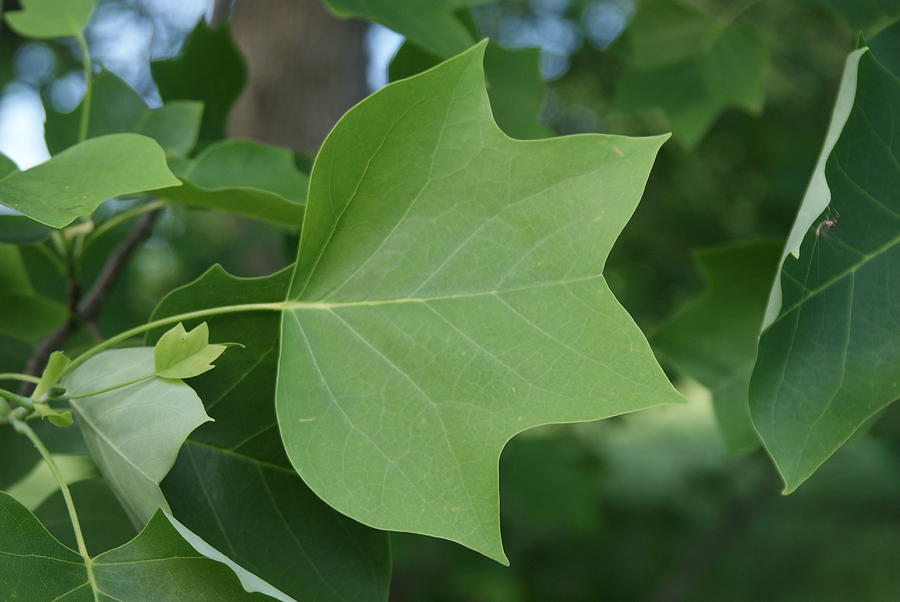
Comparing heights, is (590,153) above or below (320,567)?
above

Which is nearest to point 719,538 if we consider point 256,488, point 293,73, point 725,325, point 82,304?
point 725,325

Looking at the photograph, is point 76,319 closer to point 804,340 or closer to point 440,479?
point 440,479

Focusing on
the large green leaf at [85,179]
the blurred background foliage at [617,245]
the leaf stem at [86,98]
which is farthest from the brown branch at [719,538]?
the large green leaf at [85,179]

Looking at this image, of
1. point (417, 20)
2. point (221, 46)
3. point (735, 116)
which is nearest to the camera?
point (417, 20)

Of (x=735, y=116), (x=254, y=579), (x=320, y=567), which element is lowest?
(x=735, y=116)

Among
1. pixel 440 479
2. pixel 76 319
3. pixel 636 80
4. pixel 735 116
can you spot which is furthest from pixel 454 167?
pixel 735 116

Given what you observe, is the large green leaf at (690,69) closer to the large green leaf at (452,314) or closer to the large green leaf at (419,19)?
the large green leaf at (419,19)

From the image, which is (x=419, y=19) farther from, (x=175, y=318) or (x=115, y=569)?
(x=115, y=569)
